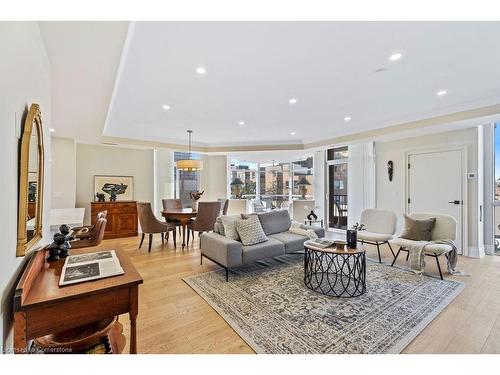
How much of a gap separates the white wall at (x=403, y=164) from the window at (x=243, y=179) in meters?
3.82

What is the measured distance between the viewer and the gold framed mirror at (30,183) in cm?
134

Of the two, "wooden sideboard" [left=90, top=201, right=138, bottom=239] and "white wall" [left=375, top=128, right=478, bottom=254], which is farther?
"wooden sideboard" [left=90, top=201, right=138, bottom=239]

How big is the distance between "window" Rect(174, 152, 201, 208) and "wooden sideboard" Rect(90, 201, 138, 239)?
4.85 ft

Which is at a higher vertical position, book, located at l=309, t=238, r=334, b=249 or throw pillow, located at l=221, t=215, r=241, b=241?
throw pillow, located at l=221, t=215, r=241, b=241

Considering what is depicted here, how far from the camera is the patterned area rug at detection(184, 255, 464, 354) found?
6.34 ft

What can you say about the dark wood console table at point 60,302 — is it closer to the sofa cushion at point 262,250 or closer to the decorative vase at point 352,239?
the sofa cushion at point 262,250

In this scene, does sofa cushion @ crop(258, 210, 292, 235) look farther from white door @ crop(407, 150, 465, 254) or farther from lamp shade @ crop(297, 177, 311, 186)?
white door @ crop(407, 150, 465, 254)

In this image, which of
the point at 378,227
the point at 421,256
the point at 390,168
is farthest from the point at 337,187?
the point at 421,256

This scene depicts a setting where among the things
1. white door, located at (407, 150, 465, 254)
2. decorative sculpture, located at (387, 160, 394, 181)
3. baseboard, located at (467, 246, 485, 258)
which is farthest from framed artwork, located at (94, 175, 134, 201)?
baseboard, located at (467, 246, 485, 258)

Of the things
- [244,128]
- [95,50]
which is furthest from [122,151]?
[95,50]

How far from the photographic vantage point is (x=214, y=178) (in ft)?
24.8

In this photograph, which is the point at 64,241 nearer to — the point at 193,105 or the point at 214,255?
the point at 214,255
